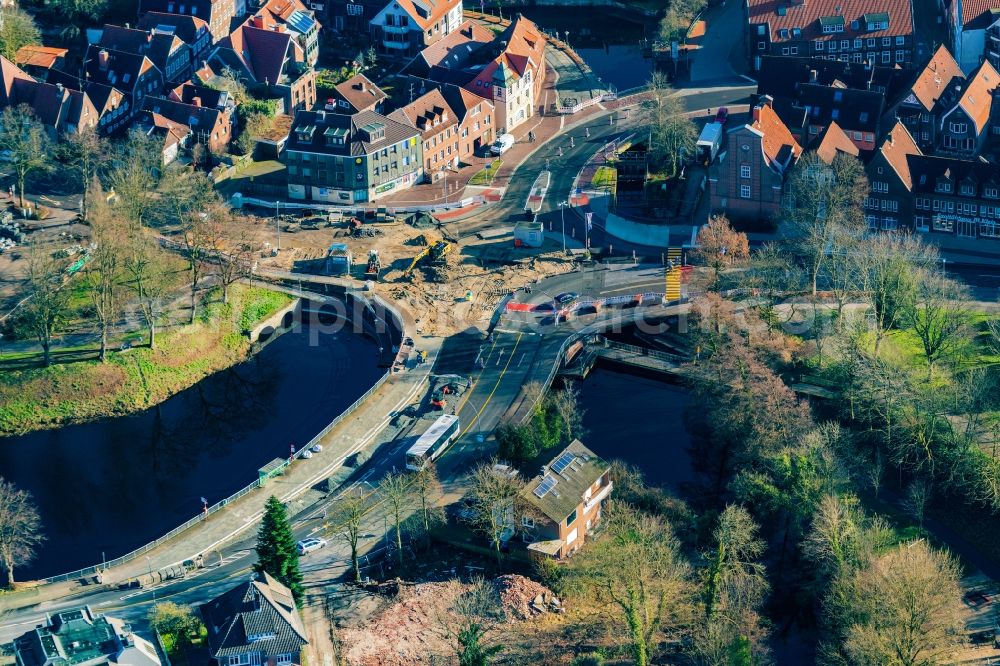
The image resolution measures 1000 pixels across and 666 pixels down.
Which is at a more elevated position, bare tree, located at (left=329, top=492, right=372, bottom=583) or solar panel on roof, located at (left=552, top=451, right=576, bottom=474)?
solar panel on roof, located at (left=552, top=451, right=576, bottom=474)

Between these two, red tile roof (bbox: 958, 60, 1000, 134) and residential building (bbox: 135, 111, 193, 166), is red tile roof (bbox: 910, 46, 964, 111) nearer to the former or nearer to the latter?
red tile roof (bbox: 958, 60, 1000, 134)

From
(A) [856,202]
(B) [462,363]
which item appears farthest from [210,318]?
(A) [856,202]

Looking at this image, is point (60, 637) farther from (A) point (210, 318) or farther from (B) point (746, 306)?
(B) point (746, 306)

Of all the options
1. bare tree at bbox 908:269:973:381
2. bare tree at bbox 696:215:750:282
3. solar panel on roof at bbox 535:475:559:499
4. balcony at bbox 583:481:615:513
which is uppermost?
bare tree at bbox 696:215:750:282

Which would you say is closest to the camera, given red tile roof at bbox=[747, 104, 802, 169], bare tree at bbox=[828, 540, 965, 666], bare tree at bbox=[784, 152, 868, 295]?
bare tree at bbox=[828, 540, 965, 666]

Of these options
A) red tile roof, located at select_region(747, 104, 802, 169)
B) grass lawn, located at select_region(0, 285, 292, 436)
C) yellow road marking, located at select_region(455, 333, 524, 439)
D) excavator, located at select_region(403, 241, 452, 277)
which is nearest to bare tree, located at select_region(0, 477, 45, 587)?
grass lawn, located at select_region(0, 285, 292, 436)

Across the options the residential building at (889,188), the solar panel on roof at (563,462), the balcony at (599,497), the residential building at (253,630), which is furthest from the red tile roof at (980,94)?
the residential building at (253,630)

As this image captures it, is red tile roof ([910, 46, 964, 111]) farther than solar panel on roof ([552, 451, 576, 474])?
Yes

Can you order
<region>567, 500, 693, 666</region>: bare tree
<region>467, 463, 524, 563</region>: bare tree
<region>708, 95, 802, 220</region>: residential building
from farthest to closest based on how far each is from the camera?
1. <region>708, 95, 802, 220</region>: residential building
2. <region>467, 463, 524, 563</region>: bare tree
3. <region>567, 500, 693, 666</region>: bare tree
